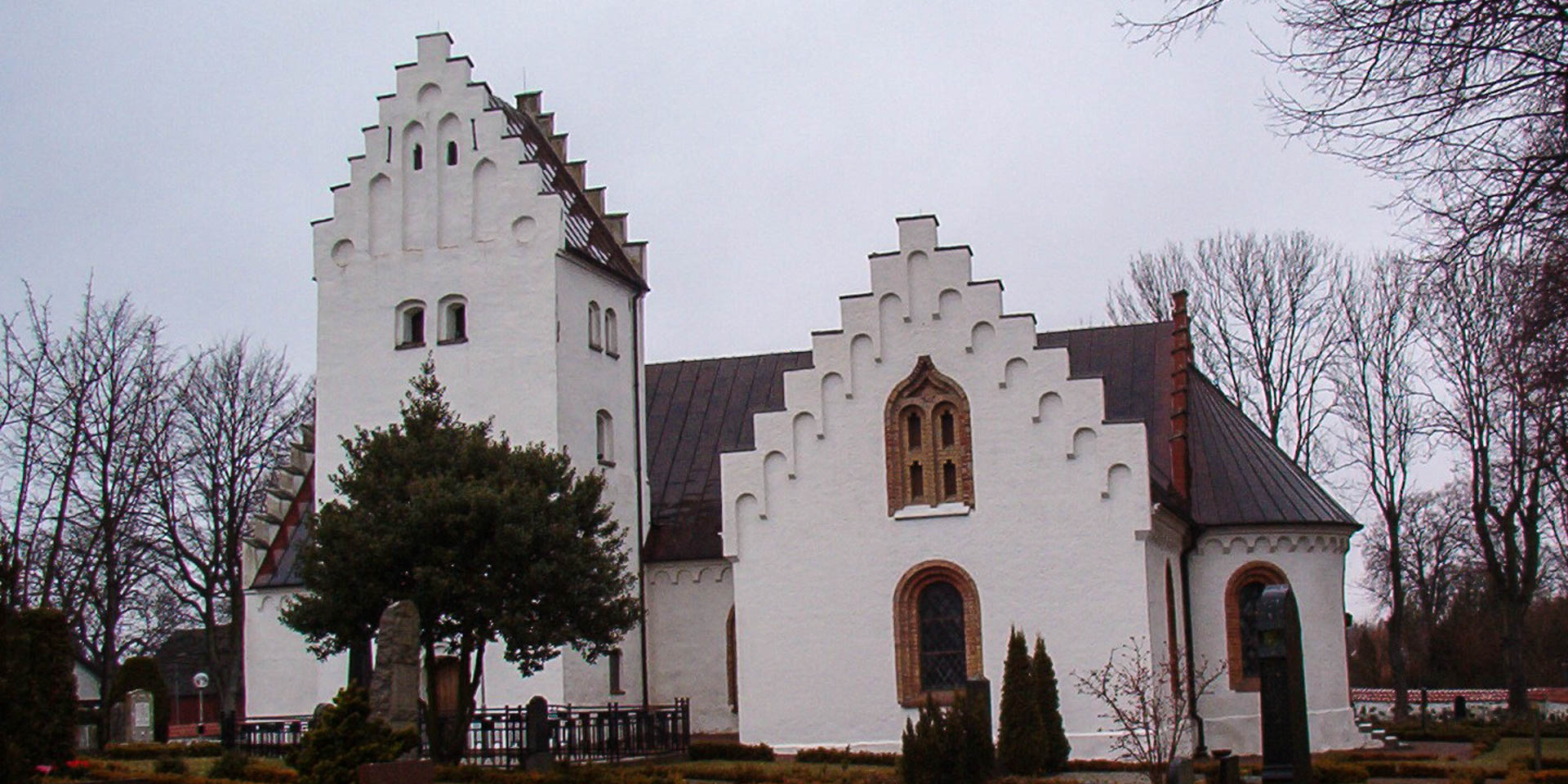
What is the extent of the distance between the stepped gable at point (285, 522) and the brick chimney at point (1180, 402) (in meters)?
17.3

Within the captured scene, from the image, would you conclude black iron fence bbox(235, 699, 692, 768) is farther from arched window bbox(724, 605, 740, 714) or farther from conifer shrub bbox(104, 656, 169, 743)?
conifer shrub bbox(104, 656, 169, 743)

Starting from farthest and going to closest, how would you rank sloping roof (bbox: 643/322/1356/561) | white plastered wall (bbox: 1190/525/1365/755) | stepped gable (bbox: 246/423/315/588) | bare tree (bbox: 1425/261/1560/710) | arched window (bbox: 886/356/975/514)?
1. stepped gable (bbox: 246/423/315/588)
2. sloping roof (bbox: 643/322/1356/561)
3. white plastered wall (bbox: 1190/525/1365/755)
4. arched window (bbox: 886/356/975/514)
5. bare tree (bbox: 1425/261/1560/710)

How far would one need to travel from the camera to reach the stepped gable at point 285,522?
33719 millimetres

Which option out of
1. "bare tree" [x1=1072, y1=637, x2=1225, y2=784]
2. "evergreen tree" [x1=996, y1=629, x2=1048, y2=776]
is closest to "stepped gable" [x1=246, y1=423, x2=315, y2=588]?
"evergreen tree" [x1=996, y1=629, x2=1048, y2=776]

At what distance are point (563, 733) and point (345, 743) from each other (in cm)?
947

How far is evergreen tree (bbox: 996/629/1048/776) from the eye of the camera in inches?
949

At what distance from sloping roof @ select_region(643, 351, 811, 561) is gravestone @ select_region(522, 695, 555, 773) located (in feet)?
27.5

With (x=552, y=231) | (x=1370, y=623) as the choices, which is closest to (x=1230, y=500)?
(x=552, y=231)

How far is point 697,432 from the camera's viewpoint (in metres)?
36.0

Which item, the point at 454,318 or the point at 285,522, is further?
the point at 285,522

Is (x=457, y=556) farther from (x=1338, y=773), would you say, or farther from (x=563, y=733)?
(x=1338, y=773)

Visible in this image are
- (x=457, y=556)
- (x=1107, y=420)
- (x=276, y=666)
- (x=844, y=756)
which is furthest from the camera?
(x=276, y=666)

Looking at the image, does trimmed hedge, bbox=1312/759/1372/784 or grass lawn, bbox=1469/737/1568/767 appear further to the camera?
grass lawn, bbox=1469/737/1568/767

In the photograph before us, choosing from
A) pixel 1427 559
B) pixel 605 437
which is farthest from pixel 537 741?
pixel 1427 559
